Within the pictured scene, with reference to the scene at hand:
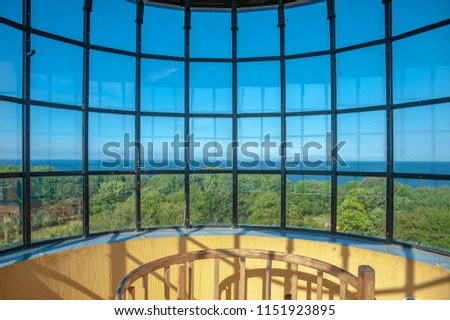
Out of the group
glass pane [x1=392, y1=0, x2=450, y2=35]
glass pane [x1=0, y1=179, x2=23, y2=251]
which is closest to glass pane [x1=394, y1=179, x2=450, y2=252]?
glass pane [x1=392, y1=0, x2=450, y2=35]

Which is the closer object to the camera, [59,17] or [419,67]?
[419,67]

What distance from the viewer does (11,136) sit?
3.75 meters

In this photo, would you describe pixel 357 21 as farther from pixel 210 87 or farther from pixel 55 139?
pixel 55 139

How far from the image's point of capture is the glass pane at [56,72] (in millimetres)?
3982

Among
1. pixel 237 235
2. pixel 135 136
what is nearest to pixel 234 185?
pixel 237 235

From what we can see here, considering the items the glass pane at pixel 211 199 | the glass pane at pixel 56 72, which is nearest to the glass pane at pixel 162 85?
the glass pane at pixel 56 72

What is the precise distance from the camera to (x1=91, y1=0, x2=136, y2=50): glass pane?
4.54 m

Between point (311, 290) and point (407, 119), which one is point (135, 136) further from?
point (407, 119)

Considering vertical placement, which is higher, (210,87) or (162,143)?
(210,87)

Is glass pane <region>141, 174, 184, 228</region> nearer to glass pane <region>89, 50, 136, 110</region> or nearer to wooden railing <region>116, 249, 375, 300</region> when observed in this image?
glass pane <region>89, 50, 136, 110</region>

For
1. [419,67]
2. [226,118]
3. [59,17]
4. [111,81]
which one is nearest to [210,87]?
[226,118]

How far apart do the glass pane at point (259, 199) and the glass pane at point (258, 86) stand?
3.85 ft

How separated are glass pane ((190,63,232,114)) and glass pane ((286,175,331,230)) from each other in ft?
5.61

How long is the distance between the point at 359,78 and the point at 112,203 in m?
4.39
